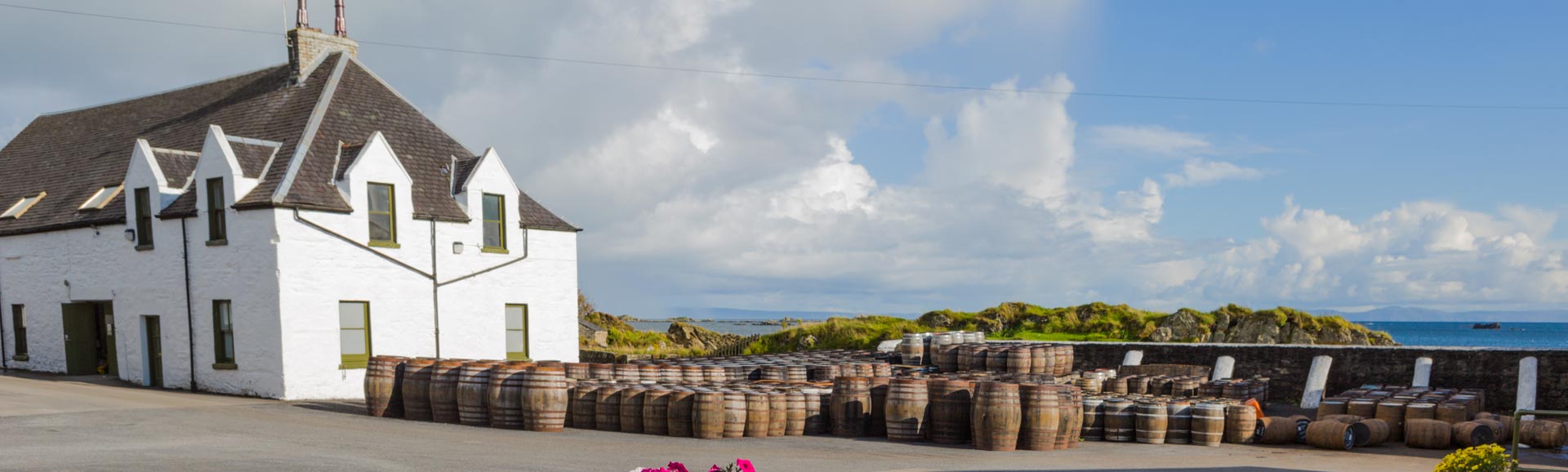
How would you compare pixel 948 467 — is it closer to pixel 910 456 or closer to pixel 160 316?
pixel 910 456

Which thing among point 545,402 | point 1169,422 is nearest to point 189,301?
point 545,402

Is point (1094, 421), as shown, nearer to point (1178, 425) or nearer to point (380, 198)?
point (1178, 425)

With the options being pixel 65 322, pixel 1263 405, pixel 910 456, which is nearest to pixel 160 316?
pixel 65 322

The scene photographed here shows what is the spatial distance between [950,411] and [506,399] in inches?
262

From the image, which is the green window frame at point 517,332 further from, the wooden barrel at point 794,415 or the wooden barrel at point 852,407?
the wooden barrel at point 852,407

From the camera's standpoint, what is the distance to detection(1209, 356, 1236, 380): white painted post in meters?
22.0

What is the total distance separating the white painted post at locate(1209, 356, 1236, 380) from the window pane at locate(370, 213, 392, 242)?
17192 mm

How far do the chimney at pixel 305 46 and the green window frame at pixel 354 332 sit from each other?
7266mm

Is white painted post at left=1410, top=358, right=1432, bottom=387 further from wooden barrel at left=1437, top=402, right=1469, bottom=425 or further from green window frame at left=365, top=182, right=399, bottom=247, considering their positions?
green window frame at left=365, top=182, right=399, bottom=247

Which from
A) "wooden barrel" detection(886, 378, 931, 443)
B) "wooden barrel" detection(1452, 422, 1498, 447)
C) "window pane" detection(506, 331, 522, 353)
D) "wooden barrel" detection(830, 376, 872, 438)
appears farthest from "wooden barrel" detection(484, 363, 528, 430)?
"wooden barrel" detection(1452, 422, 1498, 447)

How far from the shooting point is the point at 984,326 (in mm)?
35719

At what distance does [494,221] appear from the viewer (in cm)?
2556

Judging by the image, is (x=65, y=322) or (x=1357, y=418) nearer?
(x=1357, y=418)

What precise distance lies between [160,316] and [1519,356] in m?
26.6
